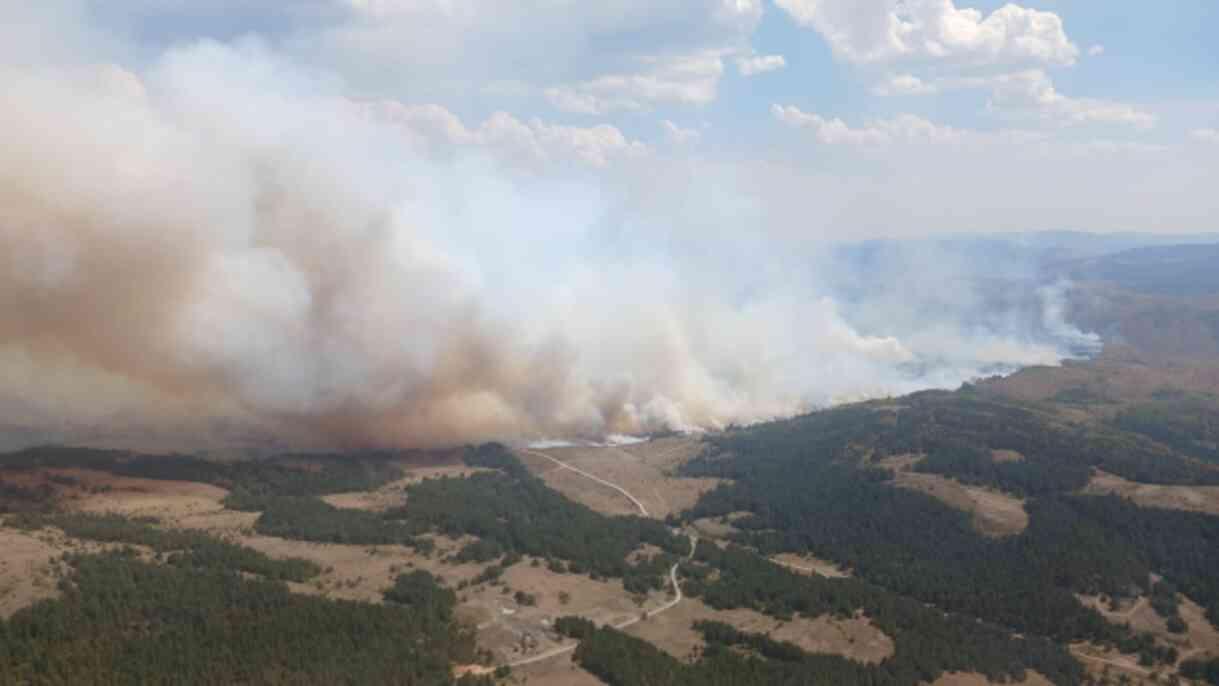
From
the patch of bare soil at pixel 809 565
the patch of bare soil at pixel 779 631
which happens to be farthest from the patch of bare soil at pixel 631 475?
the patch of bare soil at pixel 779 631

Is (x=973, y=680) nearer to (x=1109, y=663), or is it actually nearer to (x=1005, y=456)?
(x=1109, y=663)

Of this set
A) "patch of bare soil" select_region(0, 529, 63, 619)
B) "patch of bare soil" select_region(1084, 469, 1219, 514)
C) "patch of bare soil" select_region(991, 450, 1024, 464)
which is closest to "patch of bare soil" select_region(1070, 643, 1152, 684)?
"patch of bare soil" select_region(1084, 469, 1219, 514)

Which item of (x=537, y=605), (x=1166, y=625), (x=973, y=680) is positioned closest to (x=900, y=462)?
(x=1166, y=625)

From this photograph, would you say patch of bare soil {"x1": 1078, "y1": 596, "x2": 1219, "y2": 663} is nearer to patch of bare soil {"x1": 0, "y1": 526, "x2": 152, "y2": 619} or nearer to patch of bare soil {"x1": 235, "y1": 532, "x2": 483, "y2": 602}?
patch of bare soil {"x1": 235, "y1": 532, "x2": 483, "y2": 602}

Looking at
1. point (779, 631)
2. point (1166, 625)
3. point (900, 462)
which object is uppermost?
point (900, 462)

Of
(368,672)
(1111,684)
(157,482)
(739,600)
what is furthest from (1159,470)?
(157,482)

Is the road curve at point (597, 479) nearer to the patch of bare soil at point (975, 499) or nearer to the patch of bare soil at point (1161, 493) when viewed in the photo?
the patch of bare soil at point (975, 499)

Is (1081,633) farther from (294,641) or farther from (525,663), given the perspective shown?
(294,641)
